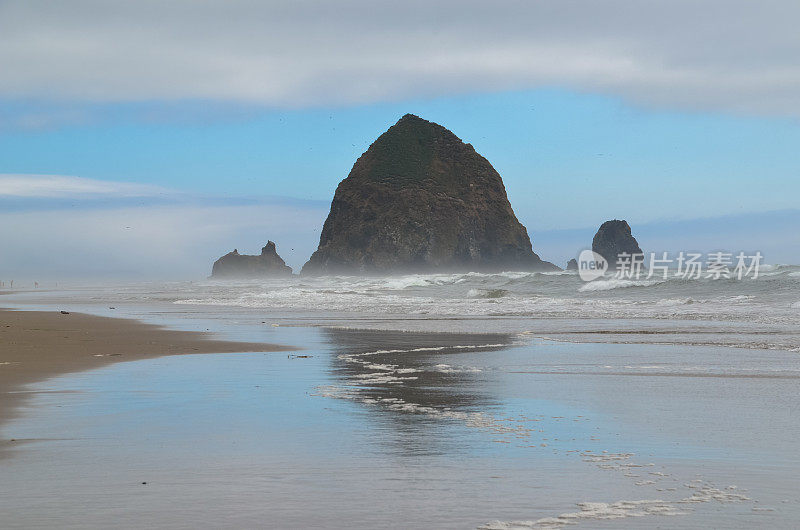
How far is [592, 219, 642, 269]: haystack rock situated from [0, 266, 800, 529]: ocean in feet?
360

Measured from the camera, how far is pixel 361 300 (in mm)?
33125

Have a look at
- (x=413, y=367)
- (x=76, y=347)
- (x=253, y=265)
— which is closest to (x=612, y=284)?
(x=76, y=347)

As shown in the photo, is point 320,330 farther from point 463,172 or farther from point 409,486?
point 463,172

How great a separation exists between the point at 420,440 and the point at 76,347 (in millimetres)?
9763

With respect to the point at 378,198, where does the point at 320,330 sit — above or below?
below

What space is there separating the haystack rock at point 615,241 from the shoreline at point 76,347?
106 meters

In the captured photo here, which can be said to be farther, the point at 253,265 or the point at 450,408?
the point at 253,265

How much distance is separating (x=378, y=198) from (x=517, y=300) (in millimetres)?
83756

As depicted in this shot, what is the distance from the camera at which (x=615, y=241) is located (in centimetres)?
12044

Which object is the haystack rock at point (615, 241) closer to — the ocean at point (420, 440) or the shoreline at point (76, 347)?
the shoreline at point (76, 347)

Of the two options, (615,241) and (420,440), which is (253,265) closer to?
(615,241)

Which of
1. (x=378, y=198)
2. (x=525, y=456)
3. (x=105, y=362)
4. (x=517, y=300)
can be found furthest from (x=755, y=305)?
(x=378, y=198)

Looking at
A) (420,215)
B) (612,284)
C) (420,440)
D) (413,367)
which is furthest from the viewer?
(420,215)

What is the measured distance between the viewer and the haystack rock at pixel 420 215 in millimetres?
107250
